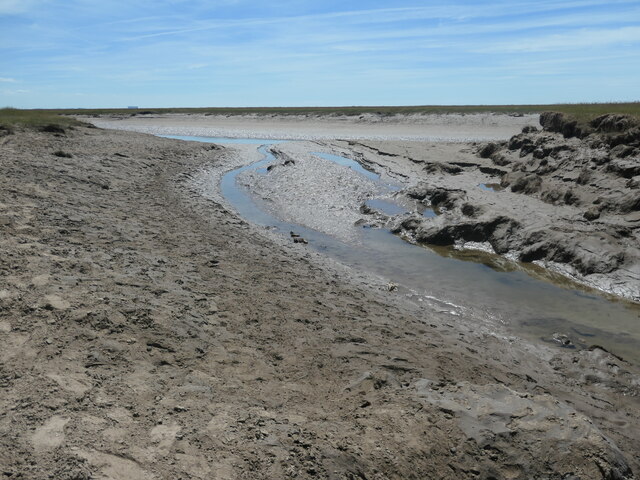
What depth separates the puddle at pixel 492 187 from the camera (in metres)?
19.5

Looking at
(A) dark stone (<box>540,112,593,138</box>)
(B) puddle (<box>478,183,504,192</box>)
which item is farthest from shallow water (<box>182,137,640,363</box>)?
(A) dark stone (<box>540,112,593,138</box>)

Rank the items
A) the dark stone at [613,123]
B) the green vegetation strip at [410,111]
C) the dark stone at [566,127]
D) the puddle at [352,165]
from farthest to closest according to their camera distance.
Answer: the green vegetation strip at [410,111] → the puddle at [352,165] → the dark stone at [566,127] → the dark stone at [613,123]

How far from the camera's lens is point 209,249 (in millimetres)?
10273

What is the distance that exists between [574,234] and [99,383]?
1067cm

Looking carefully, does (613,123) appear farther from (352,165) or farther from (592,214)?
(352,165)

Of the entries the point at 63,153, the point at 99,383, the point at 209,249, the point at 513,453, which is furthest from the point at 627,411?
the point at 63,153

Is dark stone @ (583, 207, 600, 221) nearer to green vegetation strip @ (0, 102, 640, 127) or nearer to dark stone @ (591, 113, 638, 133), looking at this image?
dark stone @ (591, 113, 638, 133)

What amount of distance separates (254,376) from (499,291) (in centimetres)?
611

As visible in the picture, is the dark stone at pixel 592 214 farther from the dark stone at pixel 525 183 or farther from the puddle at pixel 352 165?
the puddle at pixel 352 165

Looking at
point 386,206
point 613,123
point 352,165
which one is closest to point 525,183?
point 386,206

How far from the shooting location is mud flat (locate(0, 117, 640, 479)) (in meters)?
3.88

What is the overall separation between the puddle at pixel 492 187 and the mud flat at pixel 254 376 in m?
11.4

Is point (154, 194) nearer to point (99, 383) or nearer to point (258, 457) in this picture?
point (99, 383)

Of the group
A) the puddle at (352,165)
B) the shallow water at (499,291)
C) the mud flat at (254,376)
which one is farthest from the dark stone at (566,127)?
the mud flat at (254,376)
